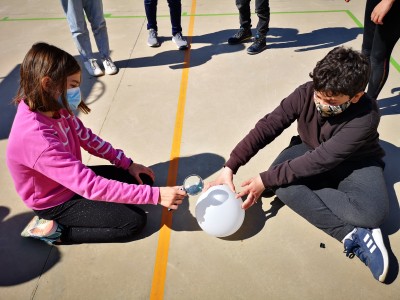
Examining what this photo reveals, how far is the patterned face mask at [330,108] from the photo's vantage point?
205 centimetres

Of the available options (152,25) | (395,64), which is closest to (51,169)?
(152,25)

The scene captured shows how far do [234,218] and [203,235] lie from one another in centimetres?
38

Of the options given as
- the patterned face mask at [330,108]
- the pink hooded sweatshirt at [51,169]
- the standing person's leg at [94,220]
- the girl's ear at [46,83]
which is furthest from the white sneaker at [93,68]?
the patterned face mask at [330,108]

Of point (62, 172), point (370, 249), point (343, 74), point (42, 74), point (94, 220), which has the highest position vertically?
point (42, 74)

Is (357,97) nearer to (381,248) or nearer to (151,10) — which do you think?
(381,248)

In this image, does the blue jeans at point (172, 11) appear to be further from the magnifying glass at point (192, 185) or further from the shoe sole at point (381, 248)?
the shoe sole at point (381, 248)

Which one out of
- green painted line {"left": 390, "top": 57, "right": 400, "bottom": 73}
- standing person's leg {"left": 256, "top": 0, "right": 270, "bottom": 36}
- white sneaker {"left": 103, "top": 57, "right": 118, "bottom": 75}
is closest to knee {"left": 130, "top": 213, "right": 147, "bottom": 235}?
white sneaker {"left": 103, "top": 57, "right": 118, "bottom": 75}

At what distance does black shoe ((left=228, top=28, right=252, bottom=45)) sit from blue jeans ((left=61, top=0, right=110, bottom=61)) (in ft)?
6.35

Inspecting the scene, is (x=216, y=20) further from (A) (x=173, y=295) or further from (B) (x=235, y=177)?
(A) (x=173, y=295)

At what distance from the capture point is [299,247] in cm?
234

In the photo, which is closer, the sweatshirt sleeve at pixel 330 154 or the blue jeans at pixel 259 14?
the sweatshirt sleeve at pixel 330 154

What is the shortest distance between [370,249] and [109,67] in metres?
3.83

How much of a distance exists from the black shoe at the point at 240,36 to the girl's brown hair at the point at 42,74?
3.58 meters

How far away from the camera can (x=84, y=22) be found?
4133 mm
